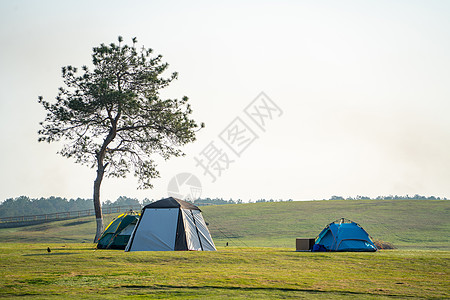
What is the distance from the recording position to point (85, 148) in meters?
39.2

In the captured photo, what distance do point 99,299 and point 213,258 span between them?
923 cm

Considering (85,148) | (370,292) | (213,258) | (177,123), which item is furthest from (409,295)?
(85,148)

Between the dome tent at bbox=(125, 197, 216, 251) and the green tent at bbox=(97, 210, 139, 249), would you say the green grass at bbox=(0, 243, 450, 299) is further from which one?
the green tent at bbox=(97, 210, 139, 249)

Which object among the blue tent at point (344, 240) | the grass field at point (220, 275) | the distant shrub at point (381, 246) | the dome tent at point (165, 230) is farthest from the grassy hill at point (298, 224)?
the grass field at point (220, 275)

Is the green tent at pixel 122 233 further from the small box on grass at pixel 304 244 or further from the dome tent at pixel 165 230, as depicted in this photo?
the small box on grass at pixel 304 244

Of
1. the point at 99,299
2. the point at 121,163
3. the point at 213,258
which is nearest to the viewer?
the point at 99,299

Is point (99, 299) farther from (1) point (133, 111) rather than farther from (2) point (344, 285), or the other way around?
(1) point (133, 111)

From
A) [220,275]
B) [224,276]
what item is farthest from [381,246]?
[224,276]

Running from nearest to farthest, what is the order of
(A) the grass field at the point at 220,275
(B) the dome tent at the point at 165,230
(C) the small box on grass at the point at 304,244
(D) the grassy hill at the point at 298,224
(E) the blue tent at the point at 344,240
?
(A) the grass field at the point at 220,275
(B) the dome tent at the point at 165,230
(E) the blue tent at the point at 344,240
(C) the small box on grass at the point at 304,244
(D) the grassy hill at the point at 298,224

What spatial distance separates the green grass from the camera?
43.4 ft

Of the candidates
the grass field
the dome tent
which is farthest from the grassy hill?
the grass field

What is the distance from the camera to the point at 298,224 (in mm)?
59938

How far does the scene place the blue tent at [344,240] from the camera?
2638cm

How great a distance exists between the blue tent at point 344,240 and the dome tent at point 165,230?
6.53 meters
